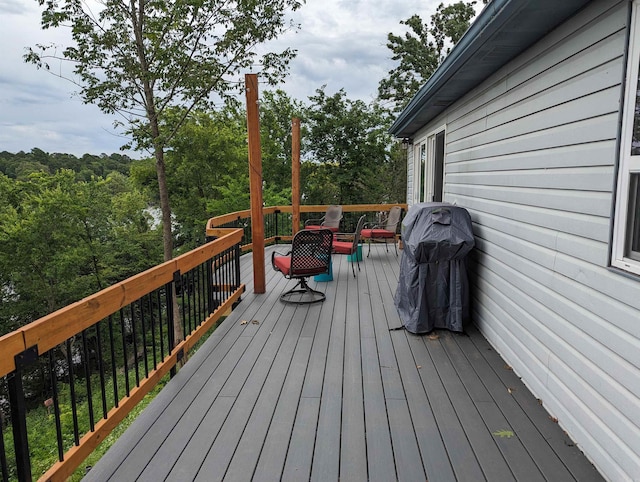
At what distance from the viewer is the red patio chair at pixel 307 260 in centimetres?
452

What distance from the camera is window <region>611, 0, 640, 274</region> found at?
1.68 meters

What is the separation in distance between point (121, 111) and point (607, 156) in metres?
9.03

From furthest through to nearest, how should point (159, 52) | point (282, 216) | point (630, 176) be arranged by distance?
point (282, 216), point (159, 52), point (630, 176)

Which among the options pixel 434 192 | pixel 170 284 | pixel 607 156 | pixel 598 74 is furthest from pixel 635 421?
pixel 434 192

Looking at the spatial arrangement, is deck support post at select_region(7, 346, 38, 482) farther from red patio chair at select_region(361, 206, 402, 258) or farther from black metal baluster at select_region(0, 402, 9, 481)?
red patio chair at select_region(361, 206, 402, 258)

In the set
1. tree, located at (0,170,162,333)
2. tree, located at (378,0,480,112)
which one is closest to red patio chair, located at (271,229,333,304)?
tree, located at (0,170,162,333)

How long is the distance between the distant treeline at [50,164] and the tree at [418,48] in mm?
11878

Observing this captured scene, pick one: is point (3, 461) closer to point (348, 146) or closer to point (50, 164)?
point (348, 146)

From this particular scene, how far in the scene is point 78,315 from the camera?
1.81 m

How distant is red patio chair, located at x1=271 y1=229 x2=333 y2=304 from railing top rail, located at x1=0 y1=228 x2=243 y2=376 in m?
1.63

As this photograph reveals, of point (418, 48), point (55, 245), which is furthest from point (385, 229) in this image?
point (418, 48)

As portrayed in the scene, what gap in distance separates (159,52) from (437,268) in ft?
23.1

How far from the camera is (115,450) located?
204 centimetres

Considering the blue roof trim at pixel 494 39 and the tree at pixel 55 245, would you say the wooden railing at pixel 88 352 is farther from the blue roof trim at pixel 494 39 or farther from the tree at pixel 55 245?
the tree at pixel 55 245
